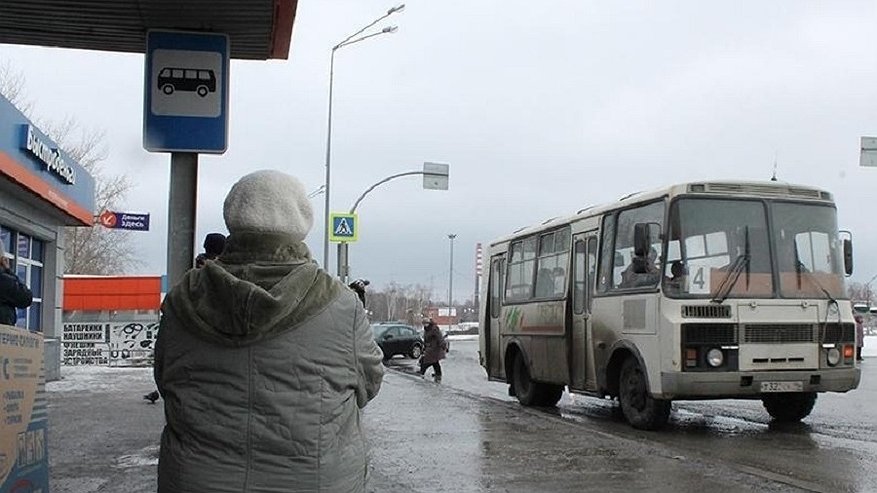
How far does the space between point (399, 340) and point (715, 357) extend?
997 inches

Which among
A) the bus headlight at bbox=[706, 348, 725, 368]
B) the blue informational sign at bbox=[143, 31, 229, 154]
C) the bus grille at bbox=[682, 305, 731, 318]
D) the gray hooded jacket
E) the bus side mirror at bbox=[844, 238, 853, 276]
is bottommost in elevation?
the bus headlight at bbox=[706, 348, 725, 368]

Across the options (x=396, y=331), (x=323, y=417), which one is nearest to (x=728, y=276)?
(x=323, y=417)

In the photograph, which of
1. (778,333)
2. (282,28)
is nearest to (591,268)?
(778,333)

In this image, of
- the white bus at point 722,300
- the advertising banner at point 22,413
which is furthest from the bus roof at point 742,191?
the advertising banner at point 22,413

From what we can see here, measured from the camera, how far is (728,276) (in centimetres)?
1101

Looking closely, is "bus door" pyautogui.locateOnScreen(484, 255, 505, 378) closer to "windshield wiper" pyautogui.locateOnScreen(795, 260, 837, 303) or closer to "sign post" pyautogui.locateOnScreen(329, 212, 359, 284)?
"windshield wiper" pyautogui.locateOnScreen(795, 260, 837, 303)

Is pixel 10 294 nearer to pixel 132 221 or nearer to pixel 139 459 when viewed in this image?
pixel 139 459

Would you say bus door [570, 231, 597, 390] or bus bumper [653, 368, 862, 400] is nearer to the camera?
bus bumper [653, 368, 862, 400]

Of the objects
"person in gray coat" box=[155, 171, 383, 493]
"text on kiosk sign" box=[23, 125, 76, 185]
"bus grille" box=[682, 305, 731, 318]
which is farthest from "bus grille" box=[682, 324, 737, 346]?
"text on kiosk sign" box=[23, 125, 76, 185]

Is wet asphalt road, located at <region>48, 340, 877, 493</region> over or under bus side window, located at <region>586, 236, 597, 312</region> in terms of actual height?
under

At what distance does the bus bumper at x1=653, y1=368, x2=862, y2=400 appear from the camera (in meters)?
10.7

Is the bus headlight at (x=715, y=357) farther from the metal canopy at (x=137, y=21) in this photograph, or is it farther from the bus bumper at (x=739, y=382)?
the metal canopy at (x=137, y=21)

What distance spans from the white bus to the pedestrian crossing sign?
18579 millimetres

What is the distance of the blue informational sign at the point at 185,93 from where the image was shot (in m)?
5.76
